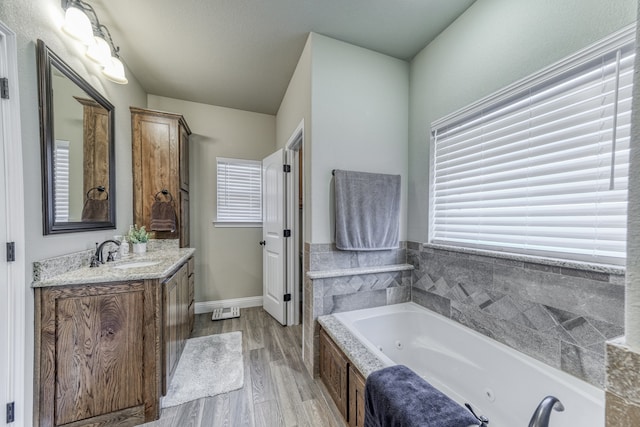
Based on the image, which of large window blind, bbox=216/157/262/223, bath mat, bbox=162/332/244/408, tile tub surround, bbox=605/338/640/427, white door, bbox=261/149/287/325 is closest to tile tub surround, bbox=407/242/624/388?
tile tub surround, bbox=605/338/640/427

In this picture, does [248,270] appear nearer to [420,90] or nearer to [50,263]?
[50,263]

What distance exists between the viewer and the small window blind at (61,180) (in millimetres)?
1441

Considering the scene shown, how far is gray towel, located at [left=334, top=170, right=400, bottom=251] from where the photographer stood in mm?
Answer: 1878

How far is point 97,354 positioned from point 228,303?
184cm

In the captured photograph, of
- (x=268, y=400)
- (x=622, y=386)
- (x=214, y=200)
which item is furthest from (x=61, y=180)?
(x=622, y=386)

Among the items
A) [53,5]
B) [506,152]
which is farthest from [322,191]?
[53,5]

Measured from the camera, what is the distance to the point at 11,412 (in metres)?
1.15

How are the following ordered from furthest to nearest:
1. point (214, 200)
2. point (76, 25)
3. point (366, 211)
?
point (214, 200) < point (366, 211) < point (76, 25)

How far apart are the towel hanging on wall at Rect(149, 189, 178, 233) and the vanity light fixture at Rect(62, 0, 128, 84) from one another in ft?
3.72

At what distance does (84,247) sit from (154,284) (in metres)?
0.75

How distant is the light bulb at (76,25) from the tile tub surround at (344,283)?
208cm

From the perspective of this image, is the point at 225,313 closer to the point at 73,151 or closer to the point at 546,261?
the point at 73,151

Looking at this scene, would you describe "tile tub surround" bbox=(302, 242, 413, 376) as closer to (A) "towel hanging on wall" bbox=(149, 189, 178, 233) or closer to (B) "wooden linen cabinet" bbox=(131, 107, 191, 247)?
(A) "towel hanging on wall" bbox=(149, 189, 178, 233)

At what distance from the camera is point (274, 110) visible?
10.6ft
